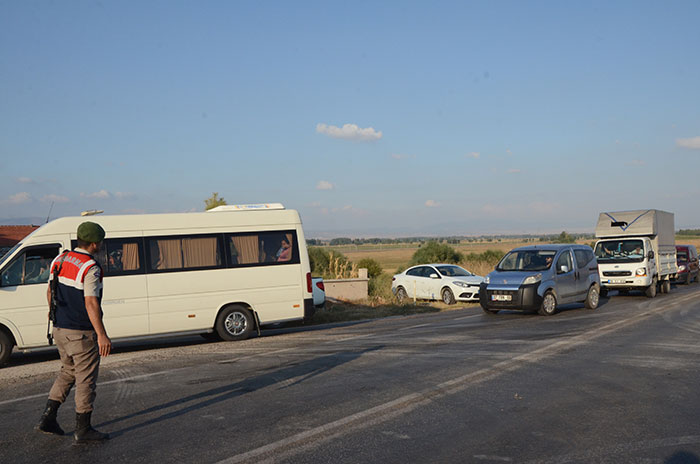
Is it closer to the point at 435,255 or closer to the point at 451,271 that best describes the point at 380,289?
the point at 451,271

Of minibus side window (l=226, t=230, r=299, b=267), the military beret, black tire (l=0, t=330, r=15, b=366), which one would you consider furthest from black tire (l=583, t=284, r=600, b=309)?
the military beret

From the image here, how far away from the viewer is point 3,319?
10820 mm

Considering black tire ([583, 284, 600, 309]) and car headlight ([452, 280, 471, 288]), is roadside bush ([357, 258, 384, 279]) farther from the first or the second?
black tire ([583, 284, 600, 309])

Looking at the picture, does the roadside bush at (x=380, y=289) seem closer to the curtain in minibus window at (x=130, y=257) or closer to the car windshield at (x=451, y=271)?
the car windshield at (x=451, y=271)

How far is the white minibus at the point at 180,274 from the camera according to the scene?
36.3ft

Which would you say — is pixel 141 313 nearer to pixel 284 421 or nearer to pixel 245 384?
pixel 245 384

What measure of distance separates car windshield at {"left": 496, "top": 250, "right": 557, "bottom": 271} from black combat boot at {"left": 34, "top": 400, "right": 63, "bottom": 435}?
13262 millimetres

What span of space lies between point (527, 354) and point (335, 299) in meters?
12.5

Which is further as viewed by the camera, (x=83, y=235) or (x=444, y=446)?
(x=83, y=235)

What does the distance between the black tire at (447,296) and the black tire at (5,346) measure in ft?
45.6

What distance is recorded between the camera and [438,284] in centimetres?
2175

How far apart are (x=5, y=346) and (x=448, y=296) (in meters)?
14.0

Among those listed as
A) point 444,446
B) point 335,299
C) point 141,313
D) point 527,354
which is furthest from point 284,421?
point 335,299

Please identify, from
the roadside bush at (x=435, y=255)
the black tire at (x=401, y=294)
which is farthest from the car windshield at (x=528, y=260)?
the roadside bush at (x=435, y=255)
